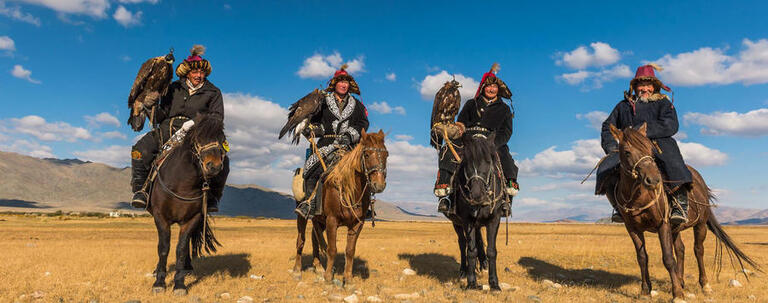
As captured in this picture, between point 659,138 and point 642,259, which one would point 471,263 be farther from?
point 659,138

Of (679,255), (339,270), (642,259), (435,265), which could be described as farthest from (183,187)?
(679,255)

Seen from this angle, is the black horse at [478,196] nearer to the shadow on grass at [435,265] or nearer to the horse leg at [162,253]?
the shadow on grass at [435,265]

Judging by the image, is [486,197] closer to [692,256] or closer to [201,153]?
[201,153]

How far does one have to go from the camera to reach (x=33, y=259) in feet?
38.0

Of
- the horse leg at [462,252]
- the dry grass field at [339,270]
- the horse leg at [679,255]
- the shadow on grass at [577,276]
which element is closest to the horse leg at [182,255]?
the dry grass field at [339,270]

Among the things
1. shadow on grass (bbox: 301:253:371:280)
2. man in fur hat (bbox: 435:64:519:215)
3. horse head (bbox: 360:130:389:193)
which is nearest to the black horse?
man in fur hat (bbox: 435:64:519:215)

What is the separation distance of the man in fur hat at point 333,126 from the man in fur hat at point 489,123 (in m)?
2.31

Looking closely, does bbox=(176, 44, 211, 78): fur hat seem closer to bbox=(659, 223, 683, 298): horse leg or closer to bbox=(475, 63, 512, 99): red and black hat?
bbox=(475, 63, 512, 99): red and black hat

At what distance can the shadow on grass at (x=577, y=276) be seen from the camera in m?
11.0

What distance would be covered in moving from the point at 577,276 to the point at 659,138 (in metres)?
4.27

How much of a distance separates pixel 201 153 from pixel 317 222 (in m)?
3.67

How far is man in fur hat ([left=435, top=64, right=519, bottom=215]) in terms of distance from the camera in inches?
419

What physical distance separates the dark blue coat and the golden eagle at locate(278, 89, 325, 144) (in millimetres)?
6610

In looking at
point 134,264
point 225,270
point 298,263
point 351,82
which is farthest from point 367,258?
point 134,264
